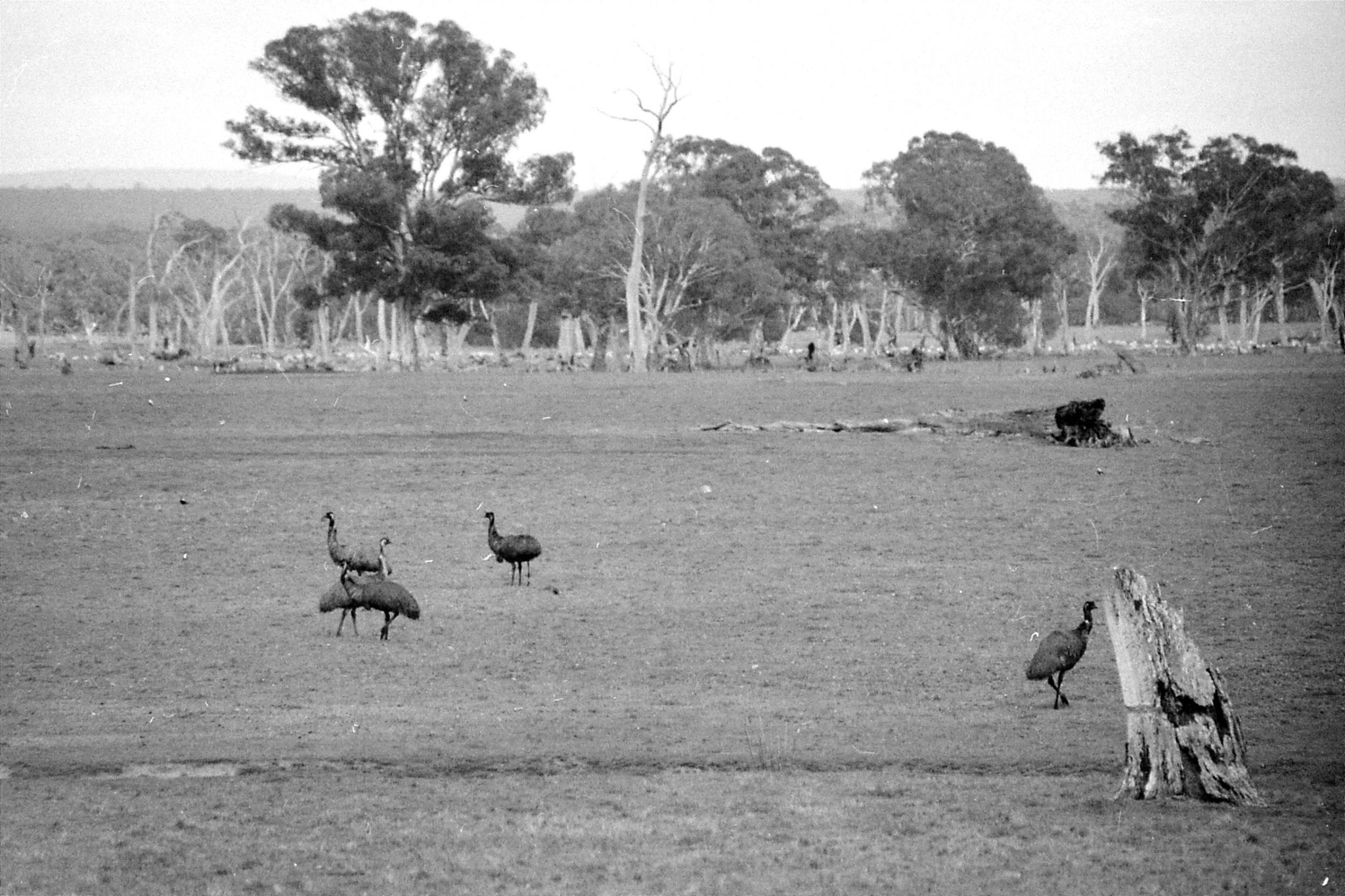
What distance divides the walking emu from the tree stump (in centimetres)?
219

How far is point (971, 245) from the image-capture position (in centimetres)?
7469

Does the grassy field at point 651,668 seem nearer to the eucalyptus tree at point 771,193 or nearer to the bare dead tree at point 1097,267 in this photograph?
the eucalyptus tree at point 771,193

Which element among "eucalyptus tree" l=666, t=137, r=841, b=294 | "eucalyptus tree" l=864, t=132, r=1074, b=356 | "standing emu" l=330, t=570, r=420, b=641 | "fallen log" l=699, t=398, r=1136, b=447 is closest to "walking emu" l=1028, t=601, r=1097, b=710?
"standing emu" l=330, t=570, r=420, b=641

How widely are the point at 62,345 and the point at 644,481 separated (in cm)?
9240

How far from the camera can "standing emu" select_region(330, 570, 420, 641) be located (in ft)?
42.6

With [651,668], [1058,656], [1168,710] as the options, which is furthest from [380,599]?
[1168,710]

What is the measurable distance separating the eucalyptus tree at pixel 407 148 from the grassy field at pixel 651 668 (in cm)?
3469

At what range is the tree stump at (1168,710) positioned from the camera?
8.34 meters

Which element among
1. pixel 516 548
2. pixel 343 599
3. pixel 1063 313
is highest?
pixel 1063 313

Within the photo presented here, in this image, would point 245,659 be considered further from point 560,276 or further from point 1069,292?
point 1069,292

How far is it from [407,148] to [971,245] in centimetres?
2668

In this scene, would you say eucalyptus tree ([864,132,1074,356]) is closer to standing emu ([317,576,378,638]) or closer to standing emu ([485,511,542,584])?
standing emu ([485,511,542,584])

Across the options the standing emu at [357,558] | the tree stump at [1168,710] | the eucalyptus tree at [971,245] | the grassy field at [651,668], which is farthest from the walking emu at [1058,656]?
the eucalyptus tree at [971,245]

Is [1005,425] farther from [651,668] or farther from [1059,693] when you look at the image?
[1059,693]
